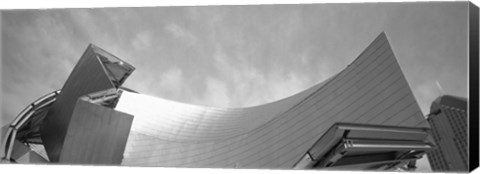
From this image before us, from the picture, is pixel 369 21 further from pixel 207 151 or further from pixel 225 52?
pixel 207 151

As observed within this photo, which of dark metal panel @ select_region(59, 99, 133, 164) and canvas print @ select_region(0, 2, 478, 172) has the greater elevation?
canvas print @ select_region(0, 2, 478, 172)

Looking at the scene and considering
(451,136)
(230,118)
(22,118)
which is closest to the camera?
(451,136)

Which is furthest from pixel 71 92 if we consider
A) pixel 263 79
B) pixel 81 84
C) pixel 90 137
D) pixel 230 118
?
pixel 263 79

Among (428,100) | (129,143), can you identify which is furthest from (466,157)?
(129,143)

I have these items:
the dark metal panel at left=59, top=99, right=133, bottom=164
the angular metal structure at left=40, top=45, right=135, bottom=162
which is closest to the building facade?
the dark metal panel at left=59, top=99, right=133, bottom=164

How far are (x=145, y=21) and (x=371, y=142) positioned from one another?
3.81 meters

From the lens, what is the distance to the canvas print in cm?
583

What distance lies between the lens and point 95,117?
22.6 ft

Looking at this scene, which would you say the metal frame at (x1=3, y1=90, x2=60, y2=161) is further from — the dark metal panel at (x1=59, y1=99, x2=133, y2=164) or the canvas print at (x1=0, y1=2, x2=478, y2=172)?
the dark metal panel at (x1=59, y1=99, x2=133, y2=164)

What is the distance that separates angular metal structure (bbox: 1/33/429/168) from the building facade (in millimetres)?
316

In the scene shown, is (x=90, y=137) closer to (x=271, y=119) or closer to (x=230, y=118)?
(x=230, y=118)

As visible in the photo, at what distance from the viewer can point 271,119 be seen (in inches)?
318

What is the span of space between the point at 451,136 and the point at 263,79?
107 inches

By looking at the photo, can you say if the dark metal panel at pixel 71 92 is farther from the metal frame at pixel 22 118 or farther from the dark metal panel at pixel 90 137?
the dark metal panel at pixel 90 137
